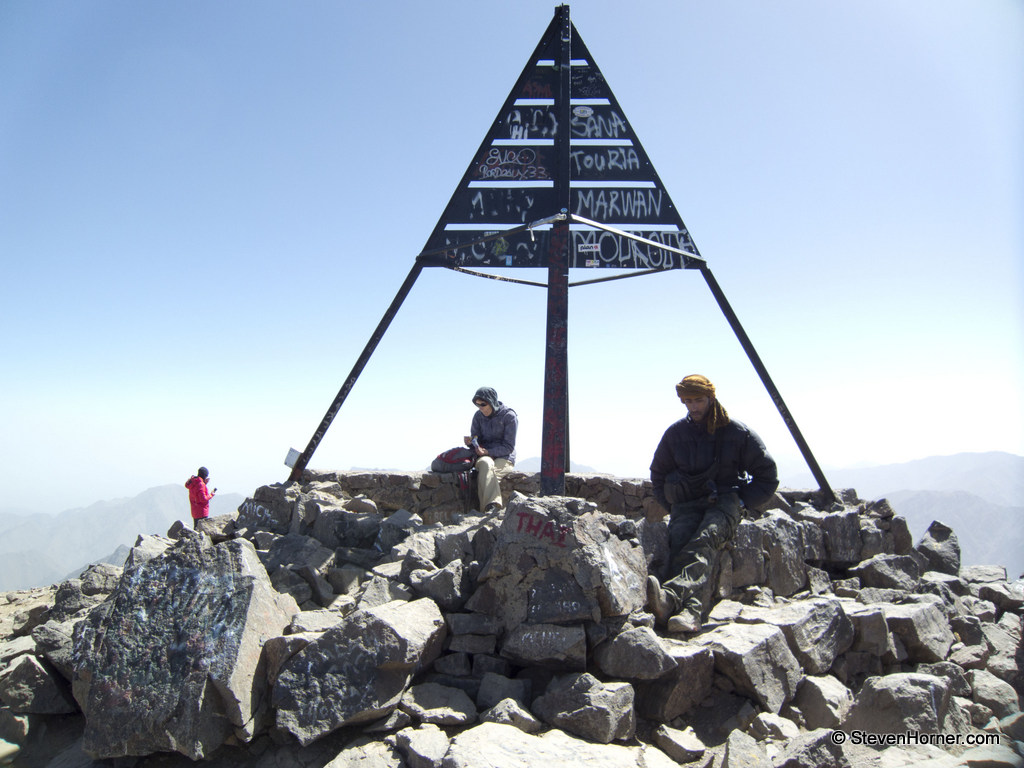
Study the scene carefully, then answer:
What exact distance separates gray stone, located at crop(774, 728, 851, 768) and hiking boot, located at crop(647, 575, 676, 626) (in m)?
1.11

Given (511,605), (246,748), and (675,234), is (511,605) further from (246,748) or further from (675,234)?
(675,234)

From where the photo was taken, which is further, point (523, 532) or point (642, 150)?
point (642, 150)

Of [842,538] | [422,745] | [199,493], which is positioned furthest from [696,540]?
[199,493]

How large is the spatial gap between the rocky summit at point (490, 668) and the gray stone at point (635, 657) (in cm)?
1

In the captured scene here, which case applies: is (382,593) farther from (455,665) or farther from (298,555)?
(298,555)

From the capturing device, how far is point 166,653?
328 centimetres

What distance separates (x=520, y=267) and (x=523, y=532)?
3.84 m

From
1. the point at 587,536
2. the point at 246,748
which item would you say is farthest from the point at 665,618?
the point at 246,748

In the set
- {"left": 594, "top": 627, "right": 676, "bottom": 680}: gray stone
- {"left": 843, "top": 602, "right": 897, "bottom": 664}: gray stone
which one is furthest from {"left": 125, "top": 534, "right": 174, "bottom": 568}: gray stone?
{"left": 843, "top": 602, "right": 897, "bottom": 664}: gray stone

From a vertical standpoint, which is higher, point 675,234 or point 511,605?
point 675,234

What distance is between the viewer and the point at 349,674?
3.14 metres

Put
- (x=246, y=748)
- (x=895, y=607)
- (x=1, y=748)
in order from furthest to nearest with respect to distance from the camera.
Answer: (x=895, y=607), (x=1, y=748), (x=246, y=748)

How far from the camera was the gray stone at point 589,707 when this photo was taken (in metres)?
3.06

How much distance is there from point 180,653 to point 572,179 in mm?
5549
